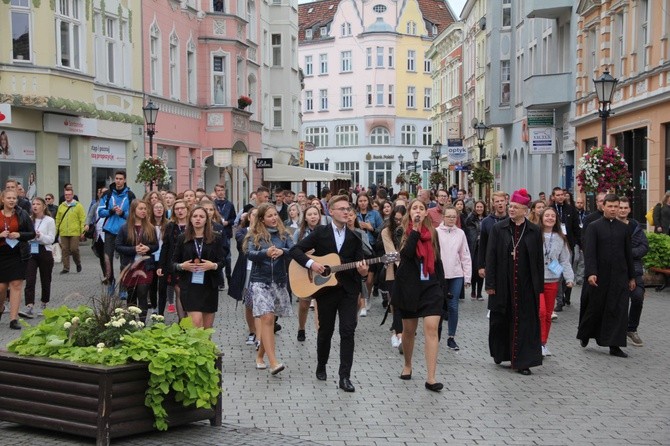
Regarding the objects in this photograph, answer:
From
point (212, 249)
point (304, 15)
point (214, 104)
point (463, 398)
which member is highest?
point (304, 15)

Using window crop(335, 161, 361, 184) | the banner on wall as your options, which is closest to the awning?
the banner on wall

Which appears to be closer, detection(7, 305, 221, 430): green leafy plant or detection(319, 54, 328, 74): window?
detection(7, 305, 221, 430): green leafy plant

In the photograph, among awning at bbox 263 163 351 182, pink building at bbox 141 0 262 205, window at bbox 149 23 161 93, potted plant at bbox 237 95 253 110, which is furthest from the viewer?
awning at bbox 263 163 351 182

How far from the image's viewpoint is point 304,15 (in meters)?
107

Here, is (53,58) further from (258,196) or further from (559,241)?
(559,241)

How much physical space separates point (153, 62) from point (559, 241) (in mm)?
25415

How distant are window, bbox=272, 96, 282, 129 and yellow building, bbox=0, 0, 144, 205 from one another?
21.3 metres

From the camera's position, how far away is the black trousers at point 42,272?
1502 cm

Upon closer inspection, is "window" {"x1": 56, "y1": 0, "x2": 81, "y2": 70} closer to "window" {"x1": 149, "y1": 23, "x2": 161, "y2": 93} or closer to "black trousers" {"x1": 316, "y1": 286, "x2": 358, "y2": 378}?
"window" {"x1": 149, "y1": 23, "x2": 161, "y2": 93}

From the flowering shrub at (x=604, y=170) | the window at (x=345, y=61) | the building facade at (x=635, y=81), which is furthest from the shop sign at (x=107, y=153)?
the window at (x=345, y=61)

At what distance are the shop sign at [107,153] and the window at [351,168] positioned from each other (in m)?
69.1

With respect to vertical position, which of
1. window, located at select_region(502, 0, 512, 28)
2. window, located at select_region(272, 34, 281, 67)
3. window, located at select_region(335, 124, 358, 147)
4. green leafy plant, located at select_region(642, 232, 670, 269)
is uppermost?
window, located at select_region(502, 0, 512, 28)

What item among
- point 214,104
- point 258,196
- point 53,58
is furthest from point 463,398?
point 214,104

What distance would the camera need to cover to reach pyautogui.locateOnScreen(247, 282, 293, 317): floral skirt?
A: 10.6 m
